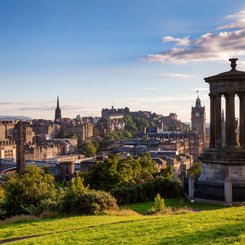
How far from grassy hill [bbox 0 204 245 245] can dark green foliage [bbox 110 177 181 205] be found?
7.33 metres

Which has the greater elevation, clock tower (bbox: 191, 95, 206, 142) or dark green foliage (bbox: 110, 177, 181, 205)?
clock tower (bbox: 191, 95, 206, 142)

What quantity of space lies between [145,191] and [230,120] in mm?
6518

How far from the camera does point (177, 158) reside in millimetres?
103375

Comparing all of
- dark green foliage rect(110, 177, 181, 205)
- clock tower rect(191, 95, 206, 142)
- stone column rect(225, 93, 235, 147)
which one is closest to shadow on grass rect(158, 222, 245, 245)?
stone column rect(225, 93, 235, 147)

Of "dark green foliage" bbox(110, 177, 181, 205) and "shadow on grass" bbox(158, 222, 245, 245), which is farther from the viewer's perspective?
"dark green foliage" bbox(110, 177, 181, 205)

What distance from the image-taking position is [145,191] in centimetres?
2612

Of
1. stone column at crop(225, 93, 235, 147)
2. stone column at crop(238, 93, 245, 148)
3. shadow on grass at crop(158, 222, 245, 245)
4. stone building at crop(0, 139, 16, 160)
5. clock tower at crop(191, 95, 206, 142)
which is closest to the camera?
shadow on grass at crop(158, 222, 245, 245)

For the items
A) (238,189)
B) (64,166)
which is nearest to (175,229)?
(238,189)

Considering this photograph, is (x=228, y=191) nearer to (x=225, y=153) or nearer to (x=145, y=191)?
(x=225, y=153)

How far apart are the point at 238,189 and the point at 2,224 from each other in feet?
40.7

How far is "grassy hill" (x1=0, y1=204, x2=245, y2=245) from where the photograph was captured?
40.0 feet

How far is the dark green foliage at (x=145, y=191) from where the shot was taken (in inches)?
996

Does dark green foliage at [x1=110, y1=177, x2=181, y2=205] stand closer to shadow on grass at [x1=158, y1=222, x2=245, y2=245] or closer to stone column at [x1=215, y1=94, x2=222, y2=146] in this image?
stone column at [x1=215, y1=94, x2=222, y2=146]

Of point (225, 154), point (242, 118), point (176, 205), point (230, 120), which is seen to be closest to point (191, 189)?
point (176, 205)
